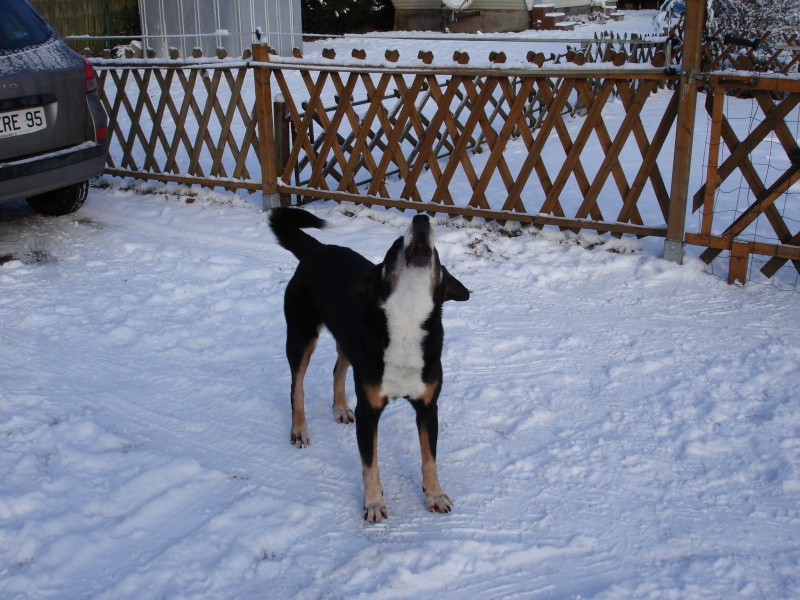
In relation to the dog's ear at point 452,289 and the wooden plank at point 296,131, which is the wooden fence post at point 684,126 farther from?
the wooden plank at point 296,131

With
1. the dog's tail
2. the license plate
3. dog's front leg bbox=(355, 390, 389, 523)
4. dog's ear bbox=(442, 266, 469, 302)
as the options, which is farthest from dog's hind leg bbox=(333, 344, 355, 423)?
the license plate

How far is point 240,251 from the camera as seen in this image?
641 cm

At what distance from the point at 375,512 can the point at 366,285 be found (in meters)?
0.94

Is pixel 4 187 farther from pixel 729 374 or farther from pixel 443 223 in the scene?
pixel 729 374

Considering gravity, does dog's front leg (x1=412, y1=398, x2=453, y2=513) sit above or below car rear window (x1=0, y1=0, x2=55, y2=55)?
below

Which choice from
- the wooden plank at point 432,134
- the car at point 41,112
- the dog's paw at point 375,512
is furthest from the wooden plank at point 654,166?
the car at point 41,112

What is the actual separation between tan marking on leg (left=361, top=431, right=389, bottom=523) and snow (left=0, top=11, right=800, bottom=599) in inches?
2.2

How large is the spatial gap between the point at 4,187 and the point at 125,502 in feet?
12.2

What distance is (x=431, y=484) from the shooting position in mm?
3229

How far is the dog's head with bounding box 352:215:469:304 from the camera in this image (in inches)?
111

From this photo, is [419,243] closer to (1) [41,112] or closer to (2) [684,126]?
(2) [684,126]

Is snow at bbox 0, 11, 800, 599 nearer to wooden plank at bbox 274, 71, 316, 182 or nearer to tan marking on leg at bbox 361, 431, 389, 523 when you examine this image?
tan marking on leg at bbox 361, 431, 389, 523

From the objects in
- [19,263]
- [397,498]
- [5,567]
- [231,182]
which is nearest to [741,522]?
[397,498]

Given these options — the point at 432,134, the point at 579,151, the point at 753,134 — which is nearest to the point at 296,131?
the point at 432,134
